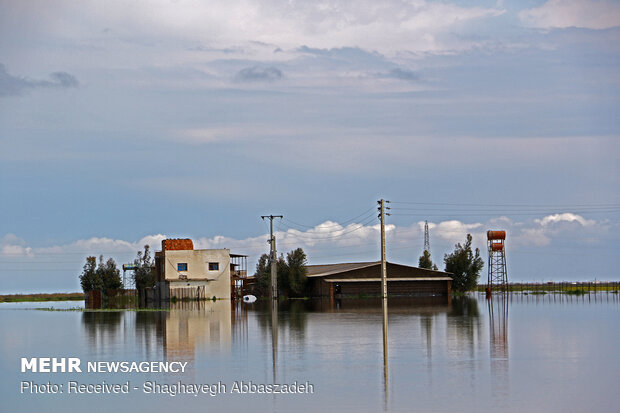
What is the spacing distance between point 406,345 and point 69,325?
67.2ft

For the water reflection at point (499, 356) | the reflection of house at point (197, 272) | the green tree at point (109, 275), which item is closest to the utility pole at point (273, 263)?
the reflection of house at point (197, 272)

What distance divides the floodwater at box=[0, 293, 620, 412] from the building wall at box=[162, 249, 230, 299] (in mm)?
39694

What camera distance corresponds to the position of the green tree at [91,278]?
91500 mm

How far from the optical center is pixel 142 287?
90.9 m

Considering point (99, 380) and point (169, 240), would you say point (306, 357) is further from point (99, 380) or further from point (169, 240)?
point (169, 240)

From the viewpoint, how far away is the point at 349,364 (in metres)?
21.1

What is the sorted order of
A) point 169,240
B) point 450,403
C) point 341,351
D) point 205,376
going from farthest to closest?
point 169,240, point 341,351, point 205,376, point 450,403

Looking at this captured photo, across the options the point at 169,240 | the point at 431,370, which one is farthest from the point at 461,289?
the point at 431,370

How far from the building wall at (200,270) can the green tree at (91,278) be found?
58.7 ft

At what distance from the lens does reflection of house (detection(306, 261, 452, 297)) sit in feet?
272

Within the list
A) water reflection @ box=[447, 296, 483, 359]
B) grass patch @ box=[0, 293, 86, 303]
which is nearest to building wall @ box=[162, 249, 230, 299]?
grass patch @ box=[0, 293, 86, 303]

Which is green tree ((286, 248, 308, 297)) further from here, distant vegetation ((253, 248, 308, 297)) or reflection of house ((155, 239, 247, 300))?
reflection of house ((155, 239, 247, 300))

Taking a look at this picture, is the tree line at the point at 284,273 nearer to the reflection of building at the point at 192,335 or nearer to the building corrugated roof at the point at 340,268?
the building corrugated roof at the point at 340,268

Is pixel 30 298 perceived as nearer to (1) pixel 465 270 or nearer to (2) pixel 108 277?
(2) pixel 108 277
